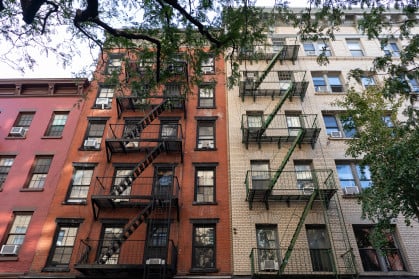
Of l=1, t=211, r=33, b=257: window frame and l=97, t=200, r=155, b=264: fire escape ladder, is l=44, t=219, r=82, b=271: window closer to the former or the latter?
l=1, t=211, r=33, b=257: window frame


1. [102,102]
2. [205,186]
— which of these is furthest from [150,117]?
[205,186]

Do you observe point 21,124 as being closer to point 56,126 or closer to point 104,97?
point 56,126

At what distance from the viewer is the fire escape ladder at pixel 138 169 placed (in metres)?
14.5

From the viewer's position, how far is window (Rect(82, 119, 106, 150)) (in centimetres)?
1684

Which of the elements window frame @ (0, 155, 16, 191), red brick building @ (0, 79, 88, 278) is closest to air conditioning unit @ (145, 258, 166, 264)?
red brick building @ (0, 79, 88, 278)

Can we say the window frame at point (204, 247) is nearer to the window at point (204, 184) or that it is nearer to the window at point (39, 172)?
the window at point (204, 184)

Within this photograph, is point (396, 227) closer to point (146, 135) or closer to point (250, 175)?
point (250, 175)

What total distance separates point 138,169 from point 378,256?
11.8 meters

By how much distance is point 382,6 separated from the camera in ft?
29.1

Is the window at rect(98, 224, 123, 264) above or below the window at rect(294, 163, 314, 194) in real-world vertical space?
below

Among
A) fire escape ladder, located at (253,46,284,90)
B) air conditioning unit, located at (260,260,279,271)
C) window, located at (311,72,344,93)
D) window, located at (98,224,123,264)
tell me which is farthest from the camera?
window, located at (311,72,344,93)

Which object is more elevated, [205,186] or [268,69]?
[268,69]

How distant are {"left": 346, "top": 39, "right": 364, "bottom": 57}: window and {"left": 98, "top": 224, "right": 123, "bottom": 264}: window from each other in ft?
63.4

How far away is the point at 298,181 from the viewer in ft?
50.7
